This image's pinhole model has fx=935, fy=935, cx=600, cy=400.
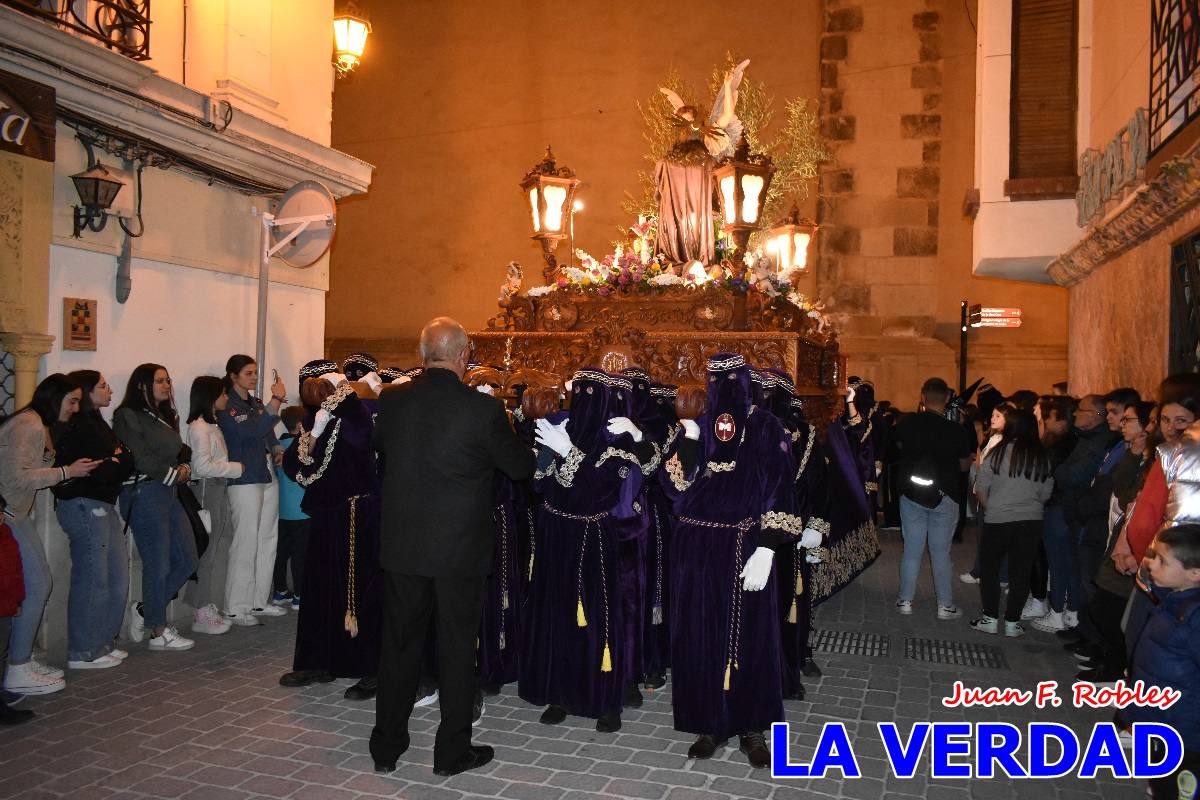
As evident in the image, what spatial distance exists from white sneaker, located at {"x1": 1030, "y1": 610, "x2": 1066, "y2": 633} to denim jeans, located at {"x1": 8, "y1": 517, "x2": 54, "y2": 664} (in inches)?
294

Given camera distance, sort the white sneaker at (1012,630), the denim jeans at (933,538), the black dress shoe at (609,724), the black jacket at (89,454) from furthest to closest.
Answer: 1. the denim jeans at (933,538)
2. the white sneaker at (1012,630)
3. the black jacket at (89,454)
4. the black dress shoe at (609,724)

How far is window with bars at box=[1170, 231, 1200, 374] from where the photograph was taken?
6859 mm

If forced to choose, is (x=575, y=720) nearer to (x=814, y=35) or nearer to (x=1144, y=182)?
(x=1144, y=182)

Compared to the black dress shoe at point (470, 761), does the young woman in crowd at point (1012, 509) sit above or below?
above

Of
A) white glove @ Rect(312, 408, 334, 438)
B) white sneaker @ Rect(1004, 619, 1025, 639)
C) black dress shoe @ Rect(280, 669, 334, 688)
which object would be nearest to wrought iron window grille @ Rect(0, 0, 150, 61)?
white glove @ Rect(312, 408, 334, 438)

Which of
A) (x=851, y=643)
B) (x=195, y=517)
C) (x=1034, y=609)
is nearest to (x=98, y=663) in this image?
(x=195, y=517)

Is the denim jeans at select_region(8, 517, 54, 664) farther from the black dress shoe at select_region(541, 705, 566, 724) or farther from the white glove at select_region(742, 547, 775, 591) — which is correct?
the white glove at select_region(742, 547, 775, 591)

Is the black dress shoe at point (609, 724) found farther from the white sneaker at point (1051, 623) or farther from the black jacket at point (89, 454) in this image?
the white sneaker at point (1051, 623)

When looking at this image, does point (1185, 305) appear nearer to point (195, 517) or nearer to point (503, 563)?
point (503, 563)

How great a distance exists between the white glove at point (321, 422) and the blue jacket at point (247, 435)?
181cm

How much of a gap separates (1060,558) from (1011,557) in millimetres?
479

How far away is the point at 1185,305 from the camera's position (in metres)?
7.14

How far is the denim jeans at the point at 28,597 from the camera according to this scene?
5.77 meters

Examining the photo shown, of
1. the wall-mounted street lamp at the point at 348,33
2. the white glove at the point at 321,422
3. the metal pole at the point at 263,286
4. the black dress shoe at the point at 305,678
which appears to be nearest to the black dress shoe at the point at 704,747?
the black dress shoe at the point at 305,678
